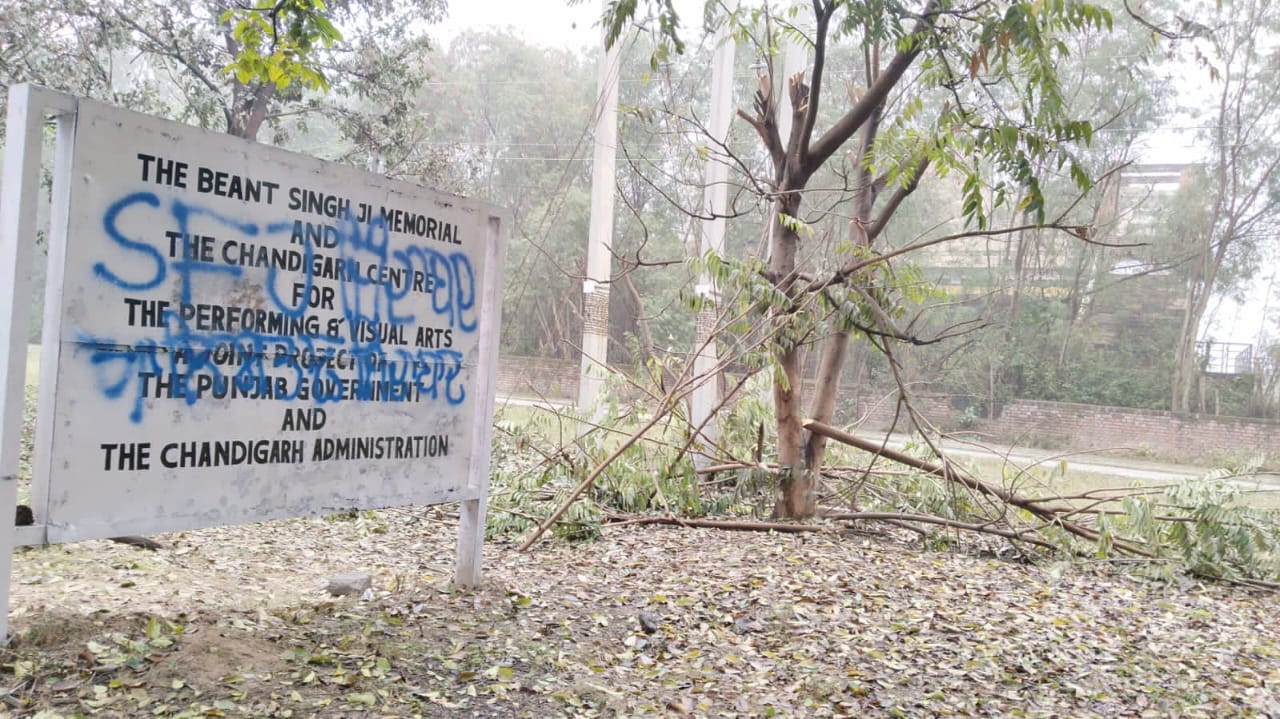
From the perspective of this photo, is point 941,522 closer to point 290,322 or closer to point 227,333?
point 290,322

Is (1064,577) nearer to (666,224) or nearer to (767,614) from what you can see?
(767,614)

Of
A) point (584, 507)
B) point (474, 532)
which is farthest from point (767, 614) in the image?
point (584, 507)

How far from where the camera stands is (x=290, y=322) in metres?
3.63

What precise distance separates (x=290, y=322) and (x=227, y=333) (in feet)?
0.84

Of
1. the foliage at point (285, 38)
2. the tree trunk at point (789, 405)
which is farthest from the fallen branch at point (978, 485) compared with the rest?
the foliage at point (285, 38)

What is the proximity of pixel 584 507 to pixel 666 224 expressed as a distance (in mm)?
15242

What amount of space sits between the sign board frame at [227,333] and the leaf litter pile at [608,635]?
46 cm

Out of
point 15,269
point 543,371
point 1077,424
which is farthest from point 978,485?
point 1077,424

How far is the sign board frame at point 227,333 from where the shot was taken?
2.99m

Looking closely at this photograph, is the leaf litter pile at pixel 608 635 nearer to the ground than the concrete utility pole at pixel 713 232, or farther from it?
nearer to the ground

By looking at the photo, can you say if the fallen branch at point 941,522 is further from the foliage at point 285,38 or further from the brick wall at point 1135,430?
the brick wall at point 1135,430

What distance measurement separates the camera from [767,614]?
4.82 metres

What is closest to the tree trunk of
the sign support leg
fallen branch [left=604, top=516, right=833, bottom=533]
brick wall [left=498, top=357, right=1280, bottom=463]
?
fallen branch [left=604, top=516, right=833, bottom=533]

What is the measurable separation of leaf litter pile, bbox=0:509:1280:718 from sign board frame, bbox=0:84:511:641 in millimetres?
464
